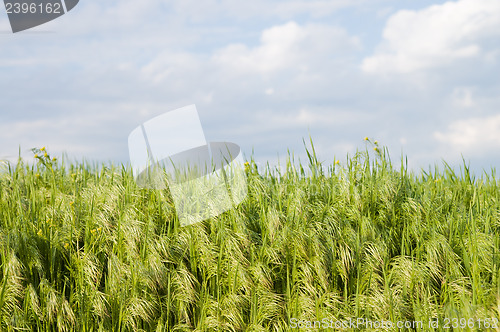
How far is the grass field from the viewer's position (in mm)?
4941

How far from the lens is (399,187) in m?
6.31

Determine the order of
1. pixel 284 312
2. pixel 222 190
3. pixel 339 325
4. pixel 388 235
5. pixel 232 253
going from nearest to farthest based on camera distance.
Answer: pixel 339 325
pixel 284 312
pixel 232 253
pixel 388 235
pixel 222 190

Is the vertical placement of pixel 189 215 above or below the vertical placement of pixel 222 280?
above

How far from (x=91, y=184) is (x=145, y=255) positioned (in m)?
2.10

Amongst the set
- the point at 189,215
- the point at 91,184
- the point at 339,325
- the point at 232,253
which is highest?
the point at 91,184

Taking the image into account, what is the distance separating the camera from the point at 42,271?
561cm

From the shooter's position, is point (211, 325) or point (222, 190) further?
point (222, 190)

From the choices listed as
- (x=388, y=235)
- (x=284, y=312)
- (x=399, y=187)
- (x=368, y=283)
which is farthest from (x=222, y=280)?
(x=399, y=187)

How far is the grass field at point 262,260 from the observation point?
4941 millimetres

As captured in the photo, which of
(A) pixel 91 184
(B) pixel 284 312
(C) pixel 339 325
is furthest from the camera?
(A) pixel 91 184

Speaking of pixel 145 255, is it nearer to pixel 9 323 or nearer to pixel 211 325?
pixel 211 325

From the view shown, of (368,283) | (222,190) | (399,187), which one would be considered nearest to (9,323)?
(222,190)

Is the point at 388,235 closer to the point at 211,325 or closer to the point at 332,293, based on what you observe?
the point at 332,293

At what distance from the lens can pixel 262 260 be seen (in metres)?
5.38
